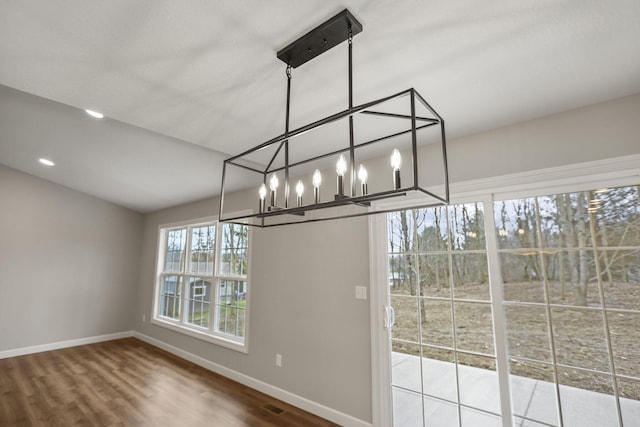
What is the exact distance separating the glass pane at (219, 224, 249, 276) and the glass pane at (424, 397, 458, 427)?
2.70m

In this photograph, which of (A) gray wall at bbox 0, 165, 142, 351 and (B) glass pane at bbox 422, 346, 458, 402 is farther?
(A) gray wall at bbox 0, 165, 142, 351

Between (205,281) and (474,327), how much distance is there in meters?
3.99

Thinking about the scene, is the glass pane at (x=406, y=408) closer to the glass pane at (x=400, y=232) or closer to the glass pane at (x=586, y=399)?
the glass pane at (x=586, y=399)

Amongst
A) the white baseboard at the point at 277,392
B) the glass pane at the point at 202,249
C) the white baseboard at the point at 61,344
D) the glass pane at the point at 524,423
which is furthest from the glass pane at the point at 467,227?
the white baseboard at the point at 61,344

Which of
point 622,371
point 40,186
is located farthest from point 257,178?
point 40,186

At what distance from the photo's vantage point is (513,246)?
2188 millimetres

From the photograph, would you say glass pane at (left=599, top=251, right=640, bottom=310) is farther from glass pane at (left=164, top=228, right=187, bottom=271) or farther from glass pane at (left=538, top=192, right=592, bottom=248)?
glass pane at (left=164, top=228, right=187, bottom=271)

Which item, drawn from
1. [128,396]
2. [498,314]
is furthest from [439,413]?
[128,396]

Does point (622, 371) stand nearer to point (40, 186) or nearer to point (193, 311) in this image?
point (193, 311)

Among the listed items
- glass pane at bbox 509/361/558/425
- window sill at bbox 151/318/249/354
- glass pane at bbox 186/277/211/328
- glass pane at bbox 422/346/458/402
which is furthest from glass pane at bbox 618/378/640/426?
glass pane at bbox 186/277/211/328

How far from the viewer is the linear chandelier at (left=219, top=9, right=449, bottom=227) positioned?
3.89 ft

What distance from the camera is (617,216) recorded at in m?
1.87

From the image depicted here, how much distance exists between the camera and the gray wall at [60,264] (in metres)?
4.99

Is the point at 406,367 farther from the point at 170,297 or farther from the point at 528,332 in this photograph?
the point at 170,297
